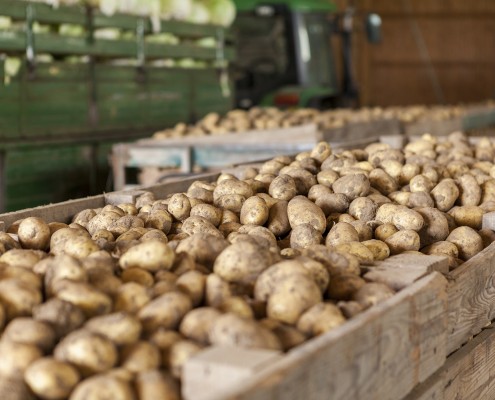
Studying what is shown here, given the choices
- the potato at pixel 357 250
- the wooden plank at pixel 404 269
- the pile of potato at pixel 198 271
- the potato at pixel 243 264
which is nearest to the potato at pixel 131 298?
the pile of potato at pixel 198 271

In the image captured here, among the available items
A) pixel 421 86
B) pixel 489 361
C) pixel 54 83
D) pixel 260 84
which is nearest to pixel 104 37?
pixel 54 83

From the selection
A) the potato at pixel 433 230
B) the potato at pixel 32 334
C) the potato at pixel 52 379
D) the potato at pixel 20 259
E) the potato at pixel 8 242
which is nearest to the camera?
the potato at pixel 52 379

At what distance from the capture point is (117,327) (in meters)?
1.63

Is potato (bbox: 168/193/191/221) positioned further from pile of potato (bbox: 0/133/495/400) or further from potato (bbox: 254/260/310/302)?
potato (bbox: 254/260/310/302)

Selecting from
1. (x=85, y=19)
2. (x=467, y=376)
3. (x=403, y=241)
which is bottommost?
(x=467, y=376)

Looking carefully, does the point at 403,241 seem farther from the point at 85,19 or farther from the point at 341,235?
the point at 85,19

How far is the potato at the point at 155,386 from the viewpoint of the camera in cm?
147

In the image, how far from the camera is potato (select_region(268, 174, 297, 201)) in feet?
9.61

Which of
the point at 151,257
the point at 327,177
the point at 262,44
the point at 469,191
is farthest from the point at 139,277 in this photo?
the point at 262,44

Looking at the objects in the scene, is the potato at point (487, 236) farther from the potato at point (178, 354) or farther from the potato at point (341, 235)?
the potato at point (178, 354)

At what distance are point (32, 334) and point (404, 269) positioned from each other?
928mm

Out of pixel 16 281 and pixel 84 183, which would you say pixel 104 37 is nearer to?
pixel 84 183

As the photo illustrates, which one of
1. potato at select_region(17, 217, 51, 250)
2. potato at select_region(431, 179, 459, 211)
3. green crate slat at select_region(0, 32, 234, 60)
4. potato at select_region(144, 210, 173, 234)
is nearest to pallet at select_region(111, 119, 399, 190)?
green crate slat at select_region(0, 32, 234, 60)

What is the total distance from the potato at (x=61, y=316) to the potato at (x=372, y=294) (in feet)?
2.06
